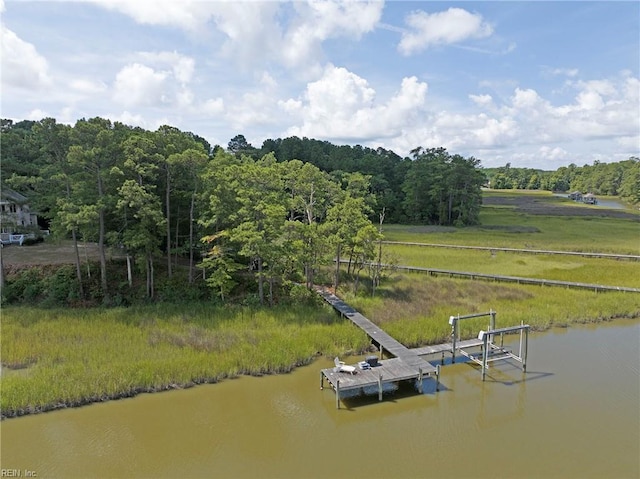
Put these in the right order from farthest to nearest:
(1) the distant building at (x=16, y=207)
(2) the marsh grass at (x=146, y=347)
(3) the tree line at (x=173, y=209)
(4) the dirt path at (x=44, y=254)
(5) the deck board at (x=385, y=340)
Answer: (1) the distant building at (x=16, y=207) → (4) the dirt path at (x=44, y=254) → (3) the tree line at (x=173, y=209) → (5) the deck board at (x=385, y=340) → (2) the marsh grass at (x=146, y=347)

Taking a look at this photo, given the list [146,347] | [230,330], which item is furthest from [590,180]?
[146,347]

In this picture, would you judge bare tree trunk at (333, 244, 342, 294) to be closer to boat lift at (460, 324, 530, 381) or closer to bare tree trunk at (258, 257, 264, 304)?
bare tree trunk at (258, 257, 264, 304)

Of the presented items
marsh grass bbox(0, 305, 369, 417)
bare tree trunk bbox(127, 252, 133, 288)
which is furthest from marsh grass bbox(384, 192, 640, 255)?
bare tree trunk bbox(127, 252, 133, 288)

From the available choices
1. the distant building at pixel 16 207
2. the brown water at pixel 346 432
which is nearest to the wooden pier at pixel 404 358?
the brown water at pixel 346 432

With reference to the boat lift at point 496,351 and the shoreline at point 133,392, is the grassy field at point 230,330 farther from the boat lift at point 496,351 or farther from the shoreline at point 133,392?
the boat lift at point 496,351

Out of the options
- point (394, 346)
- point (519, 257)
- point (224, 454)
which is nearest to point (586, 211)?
point (519, 257)

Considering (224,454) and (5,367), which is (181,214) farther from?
(224,454)
